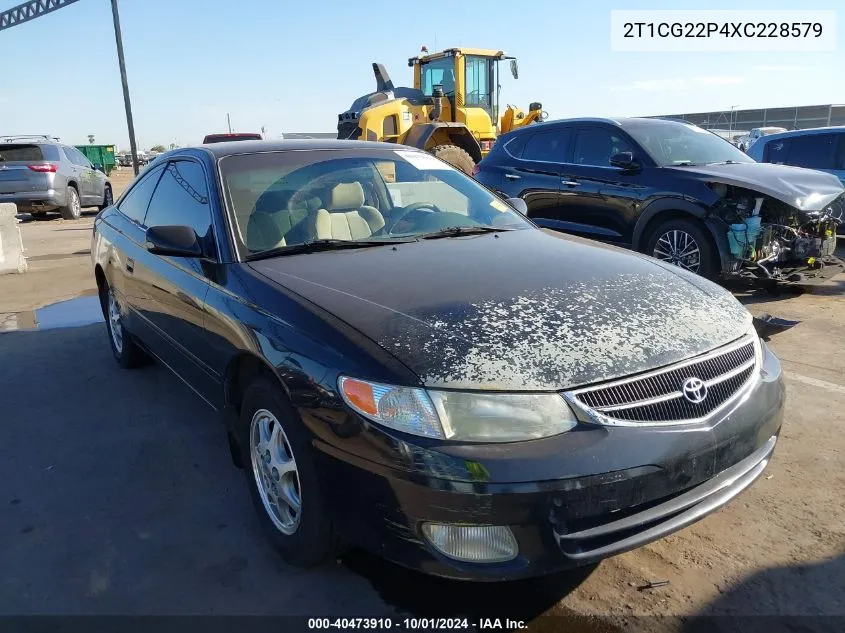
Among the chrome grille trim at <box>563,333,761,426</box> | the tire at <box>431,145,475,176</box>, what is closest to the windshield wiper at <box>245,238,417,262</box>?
the chrome grille trim at <box>563,333,761,426</box>

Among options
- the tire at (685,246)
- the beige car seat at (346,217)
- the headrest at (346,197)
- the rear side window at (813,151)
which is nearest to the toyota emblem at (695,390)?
the beige car seat at (346,217)

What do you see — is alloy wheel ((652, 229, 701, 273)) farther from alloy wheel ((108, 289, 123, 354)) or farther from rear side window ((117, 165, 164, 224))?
alloy wheel ((108, 289, 123, 354))

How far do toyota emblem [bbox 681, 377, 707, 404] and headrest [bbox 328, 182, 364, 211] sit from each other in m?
1.98

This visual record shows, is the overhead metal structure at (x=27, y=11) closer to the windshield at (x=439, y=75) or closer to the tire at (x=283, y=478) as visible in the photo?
the windshield at (x=439, y=75)

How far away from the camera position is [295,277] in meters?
2.71

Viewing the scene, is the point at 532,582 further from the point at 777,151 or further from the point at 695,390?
the point at 777,151

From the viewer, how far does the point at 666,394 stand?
2133mm

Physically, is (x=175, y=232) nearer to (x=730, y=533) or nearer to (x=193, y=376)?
(x=193, y=376)

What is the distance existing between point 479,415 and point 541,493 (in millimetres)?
284

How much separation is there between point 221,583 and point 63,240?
39.1 feet

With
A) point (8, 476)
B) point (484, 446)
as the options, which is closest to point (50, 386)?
point (8, 476)

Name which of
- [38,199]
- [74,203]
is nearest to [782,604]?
[38,199]

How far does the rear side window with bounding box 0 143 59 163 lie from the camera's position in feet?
47.6

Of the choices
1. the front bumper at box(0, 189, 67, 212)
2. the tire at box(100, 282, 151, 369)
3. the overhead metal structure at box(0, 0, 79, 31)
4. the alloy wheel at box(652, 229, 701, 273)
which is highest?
the overhead metal structure at box(0, 0, 79, 31)
